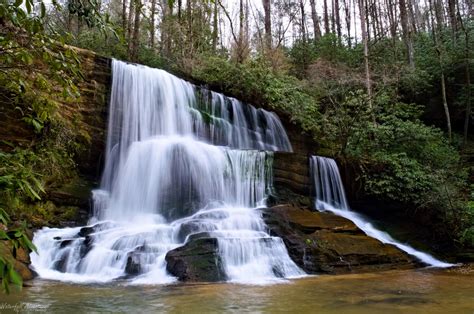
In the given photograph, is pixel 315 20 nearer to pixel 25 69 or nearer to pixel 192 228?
pixel 192 228

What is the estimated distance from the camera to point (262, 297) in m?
5.30

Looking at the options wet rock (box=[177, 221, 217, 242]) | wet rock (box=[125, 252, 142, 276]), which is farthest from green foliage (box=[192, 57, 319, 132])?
wet rock (box=[125, 252, 142, 276])

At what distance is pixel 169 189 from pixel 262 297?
5.80 m

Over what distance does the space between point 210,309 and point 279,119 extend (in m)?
11.7

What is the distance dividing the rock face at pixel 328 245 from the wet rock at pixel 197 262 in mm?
1644

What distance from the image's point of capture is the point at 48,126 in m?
9.73

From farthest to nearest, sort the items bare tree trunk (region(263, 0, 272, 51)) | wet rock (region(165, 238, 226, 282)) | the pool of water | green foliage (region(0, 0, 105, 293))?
bare tree trunk (region(263, 0, 272, 51)) → wet rock (region(165, 238, 226, 282)) → the pool of water → green foliage (region(0, 0, 105, 293))

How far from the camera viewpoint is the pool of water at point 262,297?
4.57 meters

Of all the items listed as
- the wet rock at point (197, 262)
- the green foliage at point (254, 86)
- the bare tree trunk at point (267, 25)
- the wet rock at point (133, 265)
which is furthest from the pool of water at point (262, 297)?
the bare tree trunk at point (267, 25)

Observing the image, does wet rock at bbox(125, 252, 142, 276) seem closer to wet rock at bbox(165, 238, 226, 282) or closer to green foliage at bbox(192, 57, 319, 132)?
wet rock at bbox(165, 238, 226, 282)

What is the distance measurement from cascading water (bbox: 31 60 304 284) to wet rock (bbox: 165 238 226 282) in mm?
160

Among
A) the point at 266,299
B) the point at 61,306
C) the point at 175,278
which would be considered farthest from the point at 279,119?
the point at 61,306

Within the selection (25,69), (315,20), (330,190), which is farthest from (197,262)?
(315,20)

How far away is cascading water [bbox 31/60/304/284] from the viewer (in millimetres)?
7291
